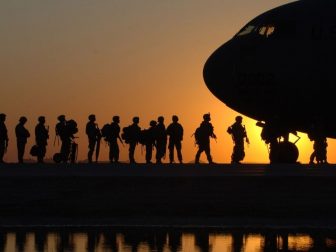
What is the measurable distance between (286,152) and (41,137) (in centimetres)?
908

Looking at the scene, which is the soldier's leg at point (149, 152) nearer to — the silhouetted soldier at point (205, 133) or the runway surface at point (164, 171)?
the silhouetted soldier at point (205, 133)

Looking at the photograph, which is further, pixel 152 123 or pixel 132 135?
pixel 152 123

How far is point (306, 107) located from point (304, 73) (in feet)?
3.91

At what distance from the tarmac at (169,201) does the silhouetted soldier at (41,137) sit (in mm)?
14852

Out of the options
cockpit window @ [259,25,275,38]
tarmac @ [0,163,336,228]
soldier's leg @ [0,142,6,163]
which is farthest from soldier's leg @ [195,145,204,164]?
tarmac @ [0,163,336,228]

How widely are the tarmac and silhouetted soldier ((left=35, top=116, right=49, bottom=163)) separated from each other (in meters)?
14.9

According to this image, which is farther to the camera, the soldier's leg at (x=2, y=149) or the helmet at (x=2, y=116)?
the soldier's leg at (x=2, y=149)

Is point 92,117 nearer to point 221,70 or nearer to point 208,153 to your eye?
point 208,153

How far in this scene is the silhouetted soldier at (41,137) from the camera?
34.4 metres

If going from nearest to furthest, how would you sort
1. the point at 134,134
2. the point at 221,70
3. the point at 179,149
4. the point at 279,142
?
1. the point at 221,70
2. the point at 279,142
3. the point at 134,134
4. the point at 179,149

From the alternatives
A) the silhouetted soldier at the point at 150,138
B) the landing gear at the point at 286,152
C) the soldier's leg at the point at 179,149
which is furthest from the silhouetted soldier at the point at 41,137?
the landing gear at the point at 286,152

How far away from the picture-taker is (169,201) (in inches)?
636

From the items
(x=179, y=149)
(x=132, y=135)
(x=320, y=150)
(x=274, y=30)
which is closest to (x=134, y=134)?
(x=132, y=135)

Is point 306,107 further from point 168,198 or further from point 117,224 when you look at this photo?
point 117,224
